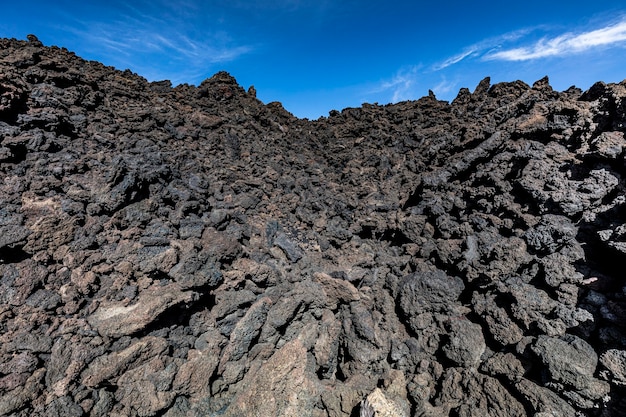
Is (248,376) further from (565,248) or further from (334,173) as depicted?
(334,173)

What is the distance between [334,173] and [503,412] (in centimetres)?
726

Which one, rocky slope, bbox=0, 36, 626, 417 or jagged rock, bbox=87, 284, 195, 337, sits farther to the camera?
jagged rock, bbox=87, 284, 195, 337

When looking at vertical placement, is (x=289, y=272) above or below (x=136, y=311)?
below

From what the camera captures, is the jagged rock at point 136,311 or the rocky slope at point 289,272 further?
the jagged rock at point 136,311

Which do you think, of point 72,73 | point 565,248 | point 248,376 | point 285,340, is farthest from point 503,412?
point 72,73

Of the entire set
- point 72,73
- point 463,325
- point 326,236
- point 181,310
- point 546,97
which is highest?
point 72,73

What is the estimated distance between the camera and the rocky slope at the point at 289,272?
3.92 meters

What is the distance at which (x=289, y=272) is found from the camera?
5.91 meters

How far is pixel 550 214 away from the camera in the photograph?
517 centimetres

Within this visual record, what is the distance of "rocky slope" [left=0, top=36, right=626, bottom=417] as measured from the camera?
392cm

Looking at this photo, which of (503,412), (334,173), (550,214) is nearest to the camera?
(503,412)

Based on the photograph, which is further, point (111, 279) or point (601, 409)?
point (111, 279)

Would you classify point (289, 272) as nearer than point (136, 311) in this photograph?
No

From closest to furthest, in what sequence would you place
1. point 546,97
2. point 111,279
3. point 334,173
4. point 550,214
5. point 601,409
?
1. point 601,409
2. point 111,279
3. point 550,214
4. point 546,97
5. point 334,173
